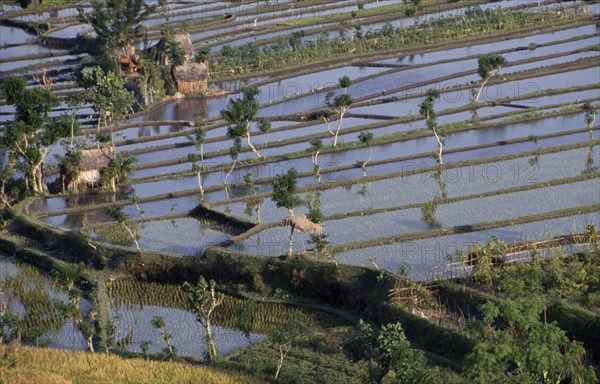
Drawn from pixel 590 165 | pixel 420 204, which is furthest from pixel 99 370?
pixel 590 165

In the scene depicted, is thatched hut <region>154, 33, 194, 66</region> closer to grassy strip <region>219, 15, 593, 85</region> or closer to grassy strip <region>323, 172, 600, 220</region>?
grassy strip <region>219, 15, 593, 85</region>

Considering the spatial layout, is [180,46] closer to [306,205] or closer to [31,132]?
[31,132]

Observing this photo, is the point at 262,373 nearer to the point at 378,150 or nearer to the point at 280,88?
the point at 378,150

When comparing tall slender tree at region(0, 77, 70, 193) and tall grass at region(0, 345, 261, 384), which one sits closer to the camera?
tall grass at region(0, 345, 261, 384)

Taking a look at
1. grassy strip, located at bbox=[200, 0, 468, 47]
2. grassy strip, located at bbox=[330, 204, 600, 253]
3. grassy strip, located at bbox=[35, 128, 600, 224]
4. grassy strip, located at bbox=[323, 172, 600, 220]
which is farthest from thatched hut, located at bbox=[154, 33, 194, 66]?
grassy strip, located at bbox=[330, 204, 600, 253]

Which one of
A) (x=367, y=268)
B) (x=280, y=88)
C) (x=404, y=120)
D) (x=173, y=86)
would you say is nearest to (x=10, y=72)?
(x=173, y=86)

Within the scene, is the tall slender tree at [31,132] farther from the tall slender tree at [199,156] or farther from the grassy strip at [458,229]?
the grassy strip at [458,229]
